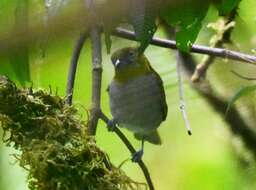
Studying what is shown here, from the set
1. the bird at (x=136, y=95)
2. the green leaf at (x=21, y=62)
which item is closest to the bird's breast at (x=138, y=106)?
the bird at (x=136, y=95)

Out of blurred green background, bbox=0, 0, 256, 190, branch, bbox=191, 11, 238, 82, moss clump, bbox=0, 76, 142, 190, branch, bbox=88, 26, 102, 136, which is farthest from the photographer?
branch, bbox=191, 11, 238, 82

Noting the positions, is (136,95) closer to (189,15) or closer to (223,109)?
(223,109)

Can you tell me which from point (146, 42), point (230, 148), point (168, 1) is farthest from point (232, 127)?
point (168, 1)

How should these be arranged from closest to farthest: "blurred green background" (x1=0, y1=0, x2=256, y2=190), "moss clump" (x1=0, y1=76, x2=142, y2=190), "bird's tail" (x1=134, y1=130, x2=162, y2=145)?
"moss clump" (x1=0, y1=76, x2=142, y2=190) → "blurred green background" (x1=0, y1=0, x2=256, y2=190) → "bird's tail" (x1=134, y1=130, x2=162, y2=145)

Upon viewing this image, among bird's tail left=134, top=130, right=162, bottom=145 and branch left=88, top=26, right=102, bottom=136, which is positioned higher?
branch left=88, top=26, right=102, bottom=136

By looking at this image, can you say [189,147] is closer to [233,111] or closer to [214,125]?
[214,125]

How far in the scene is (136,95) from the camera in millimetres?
3217

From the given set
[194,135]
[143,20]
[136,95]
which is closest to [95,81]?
[143,20]

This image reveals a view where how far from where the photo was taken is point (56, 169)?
53.0 inches

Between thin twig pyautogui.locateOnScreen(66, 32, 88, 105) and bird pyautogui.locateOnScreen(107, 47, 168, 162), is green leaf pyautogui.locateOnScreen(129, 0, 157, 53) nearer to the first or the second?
thin twig pyautogui.locateOnScreen(66, 32, 88, 105)

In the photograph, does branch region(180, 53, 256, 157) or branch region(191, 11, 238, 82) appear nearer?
branch region(180, 53, 256, 157)

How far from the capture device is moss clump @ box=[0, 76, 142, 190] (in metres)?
1.34

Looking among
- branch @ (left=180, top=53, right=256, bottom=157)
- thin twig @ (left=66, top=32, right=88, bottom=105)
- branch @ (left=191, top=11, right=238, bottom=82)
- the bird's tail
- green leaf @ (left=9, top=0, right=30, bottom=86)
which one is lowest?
the bird's tail

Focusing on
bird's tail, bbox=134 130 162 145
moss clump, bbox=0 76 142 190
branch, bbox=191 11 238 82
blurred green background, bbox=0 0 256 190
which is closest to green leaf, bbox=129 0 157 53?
moss clump, bbox=0 76 142 190
